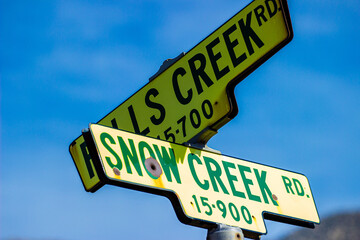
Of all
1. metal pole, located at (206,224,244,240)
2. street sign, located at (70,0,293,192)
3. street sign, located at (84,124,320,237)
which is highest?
street sign, located at (70,0,293,192)

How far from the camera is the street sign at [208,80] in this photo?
4090 millimetres

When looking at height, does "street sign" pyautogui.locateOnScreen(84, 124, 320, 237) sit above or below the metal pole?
above

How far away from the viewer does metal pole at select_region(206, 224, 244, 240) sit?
12.7ft

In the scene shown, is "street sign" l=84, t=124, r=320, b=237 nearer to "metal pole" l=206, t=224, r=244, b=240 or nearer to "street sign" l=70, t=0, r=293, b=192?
"metal pole" l=206, t=224, r=244, b=240

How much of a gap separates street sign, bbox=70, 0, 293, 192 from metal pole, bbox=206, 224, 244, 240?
0.52 m

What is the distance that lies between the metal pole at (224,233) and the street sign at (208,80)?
516 millimetres

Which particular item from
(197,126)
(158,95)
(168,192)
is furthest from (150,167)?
(158,95)

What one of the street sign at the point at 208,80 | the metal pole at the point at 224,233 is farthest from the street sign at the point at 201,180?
the street sign at the point at 208,80

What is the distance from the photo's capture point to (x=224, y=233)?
388cm

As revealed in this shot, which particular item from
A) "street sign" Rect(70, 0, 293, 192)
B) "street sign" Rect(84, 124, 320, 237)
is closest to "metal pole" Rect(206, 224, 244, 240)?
"street sign" Rect(84, 124, 320, 237)

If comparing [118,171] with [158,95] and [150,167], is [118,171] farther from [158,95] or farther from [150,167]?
[158,95]

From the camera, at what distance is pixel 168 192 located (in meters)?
3.87

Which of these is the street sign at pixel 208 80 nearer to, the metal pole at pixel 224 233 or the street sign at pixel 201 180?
the street sign at pixel 201 180

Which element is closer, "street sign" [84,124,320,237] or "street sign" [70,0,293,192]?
"street sign" [84,124,320,237]
